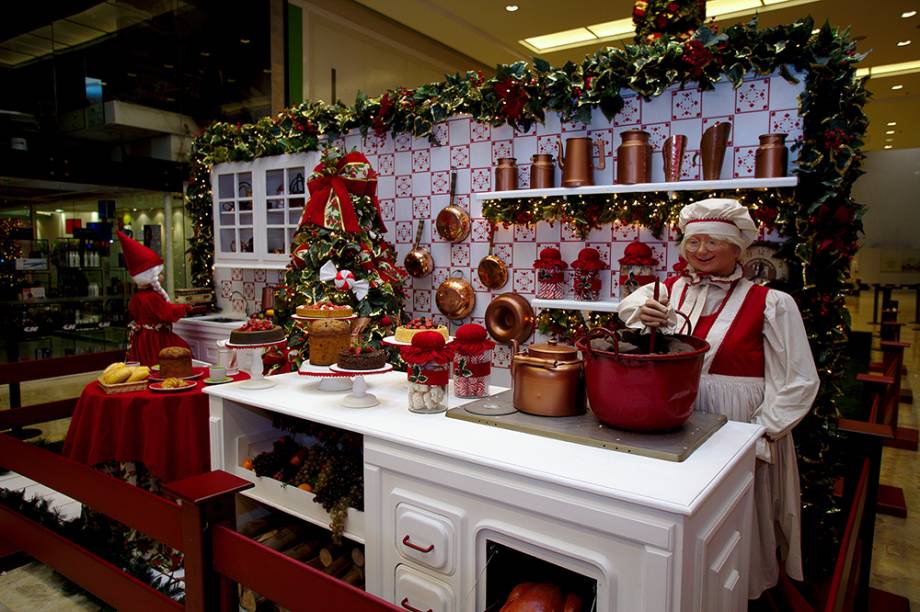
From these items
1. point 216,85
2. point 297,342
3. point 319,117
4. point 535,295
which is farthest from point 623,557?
point 216,85

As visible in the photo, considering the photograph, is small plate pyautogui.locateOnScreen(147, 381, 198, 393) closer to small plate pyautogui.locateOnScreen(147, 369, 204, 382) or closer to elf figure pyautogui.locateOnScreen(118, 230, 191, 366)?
small plate pyautogui.locateOnScreen(147, 369, 204, 382)

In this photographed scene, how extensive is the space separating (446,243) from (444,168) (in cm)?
56

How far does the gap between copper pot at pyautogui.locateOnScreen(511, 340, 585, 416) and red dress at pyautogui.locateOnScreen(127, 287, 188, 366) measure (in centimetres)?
332

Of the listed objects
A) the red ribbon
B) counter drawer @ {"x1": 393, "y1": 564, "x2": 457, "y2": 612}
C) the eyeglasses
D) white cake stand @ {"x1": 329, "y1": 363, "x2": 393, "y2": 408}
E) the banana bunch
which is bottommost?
counter drawer @ {"x1": 393, "y1": 564, "x2": 457, "y2": 612}

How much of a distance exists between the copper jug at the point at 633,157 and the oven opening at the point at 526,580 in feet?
7.47

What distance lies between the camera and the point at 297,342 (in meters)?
3.97

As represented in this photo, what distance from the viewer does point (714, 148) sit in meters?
3.12

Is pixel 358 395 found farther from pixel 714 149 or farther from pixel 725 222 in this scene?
pixel 714 149

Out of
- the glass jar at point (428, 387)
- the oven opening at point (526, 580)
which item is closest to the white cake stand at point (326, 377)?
the glass jar at point (428, 387)

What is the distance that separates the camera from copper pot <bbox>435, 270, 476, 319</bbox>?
432 cm

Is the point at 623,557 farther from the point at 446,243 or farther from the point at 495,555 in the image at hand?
the point at 446,243

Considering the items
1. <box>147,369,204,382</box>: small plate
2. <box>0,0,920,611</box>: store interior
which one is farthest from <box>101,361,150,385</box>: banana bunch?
<box>0,0,920,611</box>: store interior

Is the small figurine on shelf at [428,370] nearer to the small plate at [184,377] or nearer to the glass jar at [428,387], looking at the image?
the glass jar at [428,387]

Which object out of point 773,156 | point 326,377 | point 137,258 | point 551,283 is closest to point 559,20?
point 551,283
